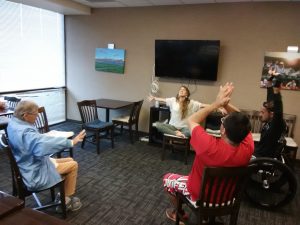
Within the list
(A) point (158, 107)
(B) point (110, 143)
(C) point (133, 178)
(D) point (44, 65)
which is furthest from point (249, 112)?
(D) point (44, 65)

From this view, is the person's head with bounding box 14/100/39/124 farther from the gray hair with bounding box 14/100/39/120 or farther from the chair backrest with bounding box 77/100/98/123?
the chair backrest with bounding box 77/100/98/123

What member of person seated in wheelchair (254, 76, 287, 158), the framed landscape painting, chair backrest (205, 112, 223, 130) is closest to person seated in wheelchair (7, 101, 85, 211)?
person seated in wheelchair (254, 76, 287, 158)

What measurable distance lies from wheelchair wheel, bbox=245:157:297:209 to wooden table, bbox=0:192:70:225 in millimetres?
1848

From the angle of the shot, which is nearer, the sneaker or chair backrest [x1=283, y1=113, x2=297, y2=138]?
the sneaker

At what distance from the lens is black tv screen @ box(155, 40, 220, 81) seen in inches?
165

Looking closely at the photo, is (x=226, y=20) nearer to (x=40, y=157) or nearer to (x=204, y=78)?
(x=204, y=78)

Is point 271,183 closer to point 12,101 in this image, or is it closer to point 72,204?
point 72,204

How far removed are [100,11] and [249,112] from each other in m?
3.47

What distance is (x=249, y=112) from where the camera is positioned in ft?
13.4

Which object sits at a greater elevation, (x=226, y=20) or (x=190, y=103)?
(x=226, y=20)

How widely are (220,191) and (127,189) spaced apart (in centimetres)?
150

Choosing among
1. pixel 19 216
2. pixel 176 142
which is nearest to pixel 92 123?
pixel 176 142

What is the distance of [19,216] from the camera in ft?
3.08

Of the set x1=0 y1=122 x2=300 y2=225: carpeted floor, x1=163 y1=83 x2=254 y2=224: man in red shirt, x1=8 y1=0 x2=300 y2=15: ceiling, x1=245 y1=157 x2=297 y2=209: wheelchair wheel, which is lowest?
x1=0 y1=122 x2=300 y2=225: carpeted floor
